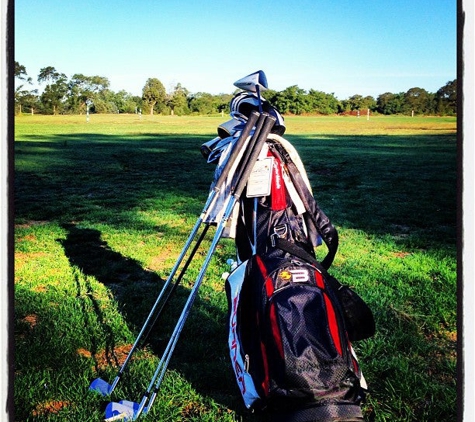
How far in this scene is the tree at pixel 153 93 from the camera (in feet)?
242

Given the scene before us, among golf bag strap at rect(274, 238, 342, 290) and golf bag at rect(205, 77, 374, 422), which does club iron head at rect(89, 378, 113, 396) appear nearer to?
golf bag at rect(205, 77, 374, 422)

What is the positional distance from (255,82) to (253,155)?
562mm

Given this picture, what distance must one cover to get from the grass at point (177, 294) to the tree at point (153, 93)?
6349 cm

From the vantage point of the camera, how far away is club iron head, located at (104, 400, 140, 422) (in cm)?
311

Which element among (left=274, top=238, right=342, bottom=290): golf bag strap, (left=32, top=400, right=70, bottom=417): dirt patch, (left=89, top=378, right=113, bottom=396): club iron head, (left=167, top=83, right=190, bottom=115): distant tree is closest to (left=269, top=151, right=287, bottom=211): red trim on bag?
(left=274, top=238, right=342, bottom=290): golf bag strap

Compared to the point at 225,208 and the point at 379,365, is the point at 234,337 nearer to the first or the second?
the point at 225,208

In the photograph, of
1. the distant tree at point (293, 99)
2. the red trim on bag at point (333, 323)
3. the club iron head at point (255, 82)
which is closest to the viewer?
the red trim on bag at point (333, 323)

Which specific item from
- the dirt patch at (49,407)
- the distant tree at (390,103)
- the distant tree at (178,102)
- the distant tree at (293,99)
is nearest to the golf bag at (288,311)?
the dirt patch at (49,407)

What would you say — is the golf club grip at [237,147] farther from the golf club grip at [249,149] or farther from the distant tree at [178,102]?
the distant tree at [178,102]

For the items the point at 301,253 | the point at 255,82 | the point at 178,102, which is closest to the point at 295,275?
Result: the point at 301,253

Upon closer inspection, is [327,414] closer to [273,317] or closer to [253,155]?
[273,317]

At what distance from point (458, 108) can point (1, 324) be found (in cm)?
252

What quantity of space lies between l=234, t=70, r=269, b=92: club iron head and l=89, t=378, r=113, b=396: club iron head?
7.06ft

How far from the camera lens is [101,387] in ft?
11.3
